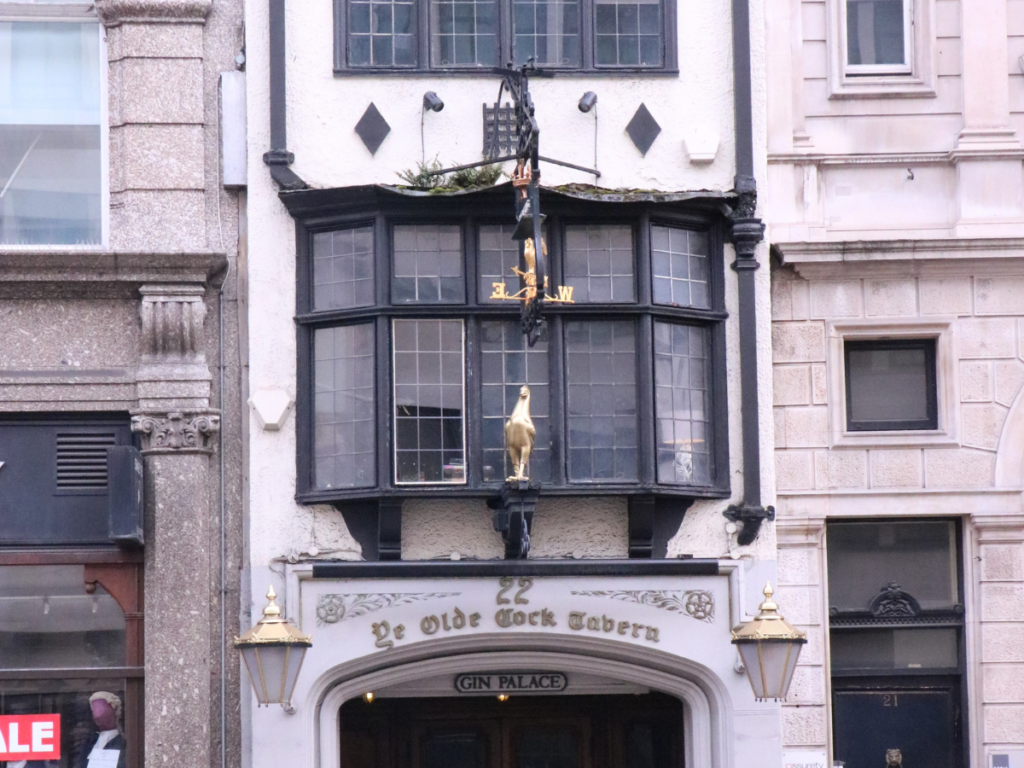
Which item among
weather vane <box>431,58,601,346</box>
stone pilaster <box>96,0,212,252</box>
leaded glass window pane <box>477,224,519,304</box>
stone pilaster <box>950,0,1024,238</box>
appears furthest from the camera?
stone pilaster <box>950,0,1024,238</box>

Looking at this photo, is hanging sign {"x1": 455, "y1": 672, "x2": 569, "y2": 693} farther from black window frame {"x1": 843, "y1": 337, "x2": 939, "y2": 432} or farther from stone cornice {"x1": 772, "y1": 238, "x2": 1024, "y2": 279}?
stone cornice {"x1": 772, "y1": 238, "x2": 1024, "y2": 279}

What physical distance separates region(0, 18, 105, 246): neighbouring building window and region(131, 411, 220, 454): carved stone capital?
1545 mm

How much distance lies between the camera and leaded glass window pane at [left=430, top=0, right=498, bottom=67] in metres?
14.8

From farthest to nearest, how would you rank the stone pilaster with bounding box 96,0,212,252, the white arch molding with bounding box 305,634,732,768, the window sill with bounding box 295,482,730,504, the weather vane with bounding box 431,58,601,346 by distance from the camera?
the stone pilaster with bounding box 96,0,212,252
the white arch molding with bounding box 305,634,732,768
the window sill with bounding box 295,482,730,504
the weather vane with bounding box 431,58,601,346

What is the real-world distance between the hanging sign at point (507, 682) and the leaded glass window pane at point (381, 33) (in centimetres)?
484

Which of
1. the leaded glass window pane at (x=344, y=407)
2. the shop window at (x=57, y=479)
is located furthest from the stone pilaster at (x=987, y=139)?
the shop window at (x=57, y=479)

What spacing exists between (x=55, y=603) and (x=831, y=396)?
20.2 feet

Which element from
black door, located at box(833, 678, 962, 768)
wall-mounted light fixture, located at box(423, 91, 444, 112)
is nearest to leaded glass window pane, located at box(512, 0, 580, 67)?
wall-mounted light fixture, located at box(423, 91, 444, 112)

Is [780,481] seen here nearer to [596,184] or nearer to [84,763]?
[596,184]

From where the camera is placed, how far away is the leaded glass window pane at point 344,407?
46.6 ft

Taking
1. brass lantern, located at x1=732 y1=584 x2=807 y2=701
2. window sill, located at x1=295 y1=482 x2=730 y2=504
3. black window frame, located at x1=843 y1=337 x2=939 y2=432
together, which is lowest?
brass lantern, located at x1=732 y1=584 x2=807 y2=701

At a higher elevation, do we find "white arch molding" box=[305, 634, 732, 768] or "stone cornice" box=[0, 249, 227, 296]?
"stone cornice" box=[0, 249, 227, 296]

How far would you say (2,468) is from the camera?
14383 mm

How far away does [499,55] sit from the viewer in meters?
14.7
